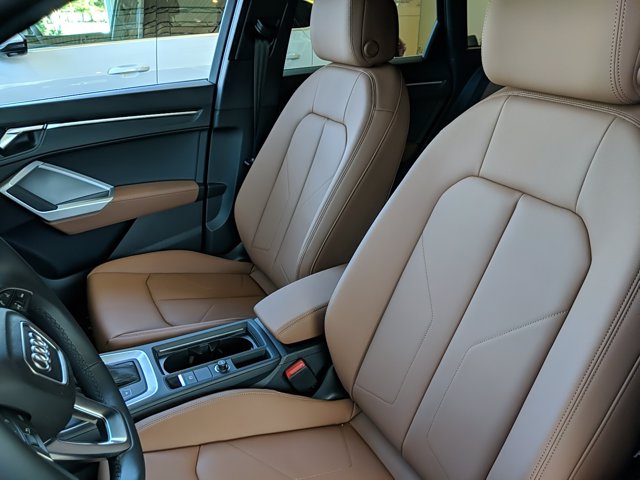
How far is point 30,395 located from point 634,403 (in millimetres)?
851

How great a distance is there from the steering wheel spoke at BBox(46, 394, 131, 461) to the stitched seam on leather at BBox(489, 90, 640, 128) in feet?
2.86

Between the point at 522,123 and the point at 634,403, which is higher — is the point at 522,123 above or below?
above

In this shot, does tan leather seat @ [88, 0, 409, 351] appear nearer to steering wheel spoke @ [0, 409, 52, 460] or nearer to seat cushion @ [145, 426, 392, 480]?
seat cushion @ [145, 426, 392, 480]

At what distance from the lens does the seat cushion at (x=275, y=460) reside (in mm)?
1308

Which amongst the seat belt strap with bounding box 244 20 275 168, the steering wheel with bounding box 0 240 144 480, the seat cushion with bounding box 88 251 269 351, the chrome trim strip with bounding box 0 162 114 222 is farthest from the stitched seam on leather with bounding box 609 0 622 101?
the chrome trim strip with bounding box 0 162 114 222

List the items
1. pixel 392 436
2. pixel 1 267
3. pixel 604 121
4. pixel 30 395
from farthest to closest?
pixel 392 436
pixel 604 121
pixel 1 267
pixel 30 395

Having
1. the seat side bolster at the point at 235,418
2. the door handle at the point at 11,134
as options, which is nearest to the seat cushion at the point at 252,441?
the seat side bolster at the point at 235,418

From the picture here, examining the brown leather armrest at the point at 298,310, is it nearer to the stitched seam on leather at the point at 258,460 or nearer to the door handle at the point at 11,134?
the stitched seam on leather at the point at 258,460

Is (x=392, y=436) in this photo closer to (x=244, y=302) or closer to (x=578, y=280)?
(x=578, y=280)

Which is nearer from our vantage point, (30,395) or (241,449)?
(30,395)

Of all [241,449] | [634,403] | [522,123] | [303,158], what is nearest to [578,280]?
[634,403]

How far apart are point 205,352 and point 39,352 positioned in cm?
83

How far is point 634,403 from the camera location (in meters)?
1.03

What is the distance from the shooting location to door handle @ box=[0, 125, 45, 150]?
6.54 feet
